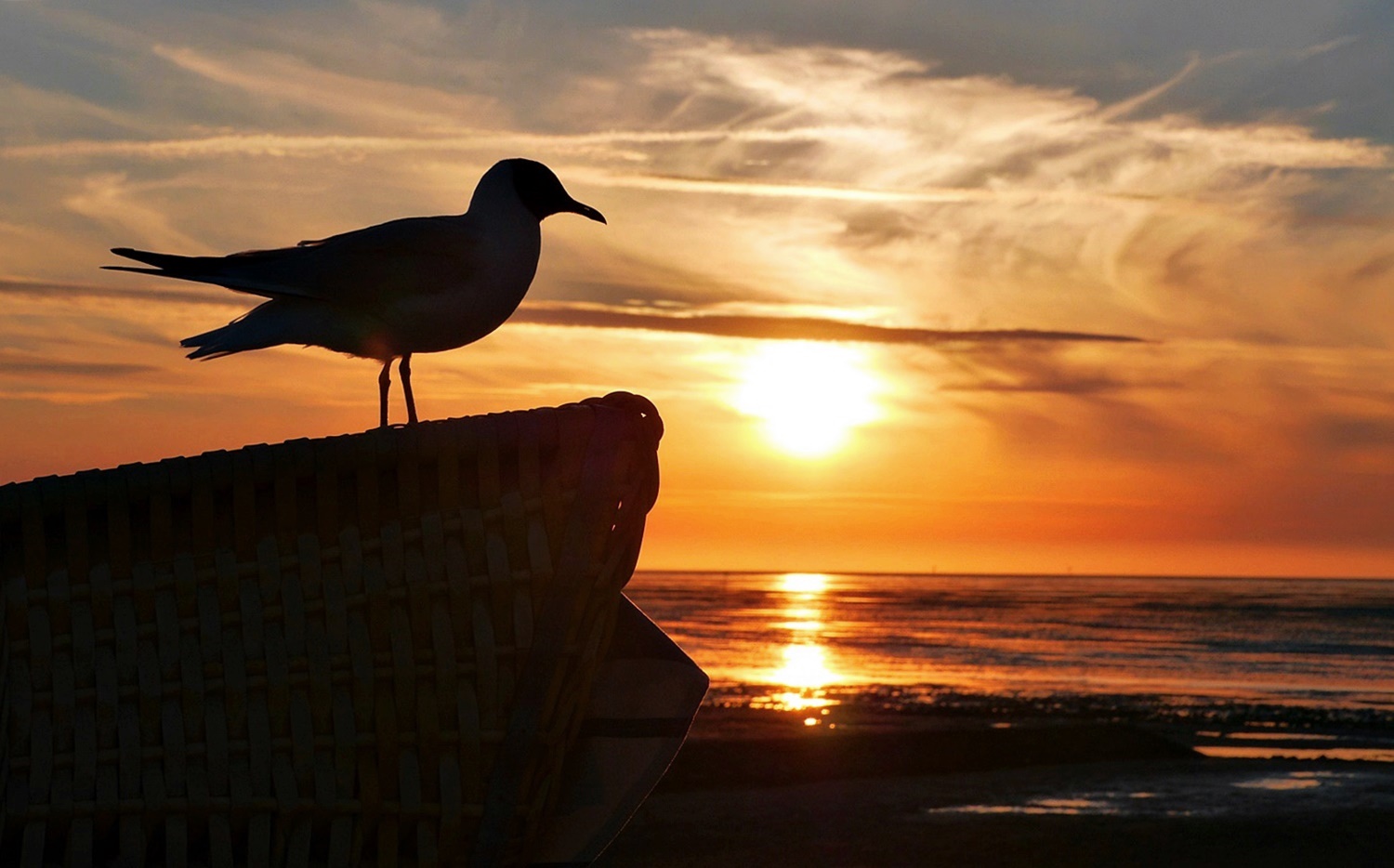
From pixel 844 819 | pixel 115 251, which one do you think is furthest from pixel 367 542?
pixel 844 819

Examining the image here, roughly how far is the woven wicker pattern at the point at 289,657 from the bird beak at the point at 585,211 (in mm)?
3018

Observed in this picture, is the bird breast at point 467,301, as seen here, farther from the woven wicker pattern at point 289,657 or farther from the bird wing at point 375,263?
the woven wicker pattern at point 289,657

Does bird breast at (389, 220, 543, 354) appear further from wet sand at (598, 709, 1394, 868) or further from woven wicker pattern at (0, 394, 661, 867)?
wet sand at (598, 709, 1394, 868)

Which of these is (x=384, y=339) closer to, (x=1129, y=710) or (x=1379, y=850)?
(x=1379, y=850)

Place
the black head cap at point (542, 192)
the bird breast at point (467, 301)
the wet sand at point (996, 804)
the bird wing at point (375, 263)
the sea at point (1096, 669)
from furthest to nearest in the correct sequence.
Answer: the sea at point (1096, 669), the wet sand at point (996, 804), the black head cap at point (542, 192), the bird breast at point (467, 301), the bird wing at point (375, 263)

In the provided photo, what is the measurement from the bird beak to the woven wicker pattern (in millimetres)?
3018

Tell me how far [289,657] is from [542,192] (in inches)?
111

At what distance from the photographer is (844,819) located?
1224cm

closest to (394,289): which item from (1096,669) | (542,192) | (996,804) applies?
(542,192)

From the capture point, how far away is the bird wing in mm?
3242

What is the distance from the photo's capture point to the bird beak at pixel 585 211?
461cm

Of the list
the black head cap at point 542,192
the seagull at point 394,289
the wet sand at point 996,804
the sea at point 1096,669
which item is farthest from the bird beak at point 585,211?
the sea at point 1096,669

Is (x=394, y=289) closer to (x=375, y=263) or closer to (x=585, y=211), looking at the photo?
(x=375, y=263)

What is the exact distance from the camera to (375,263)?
3.49 metres
